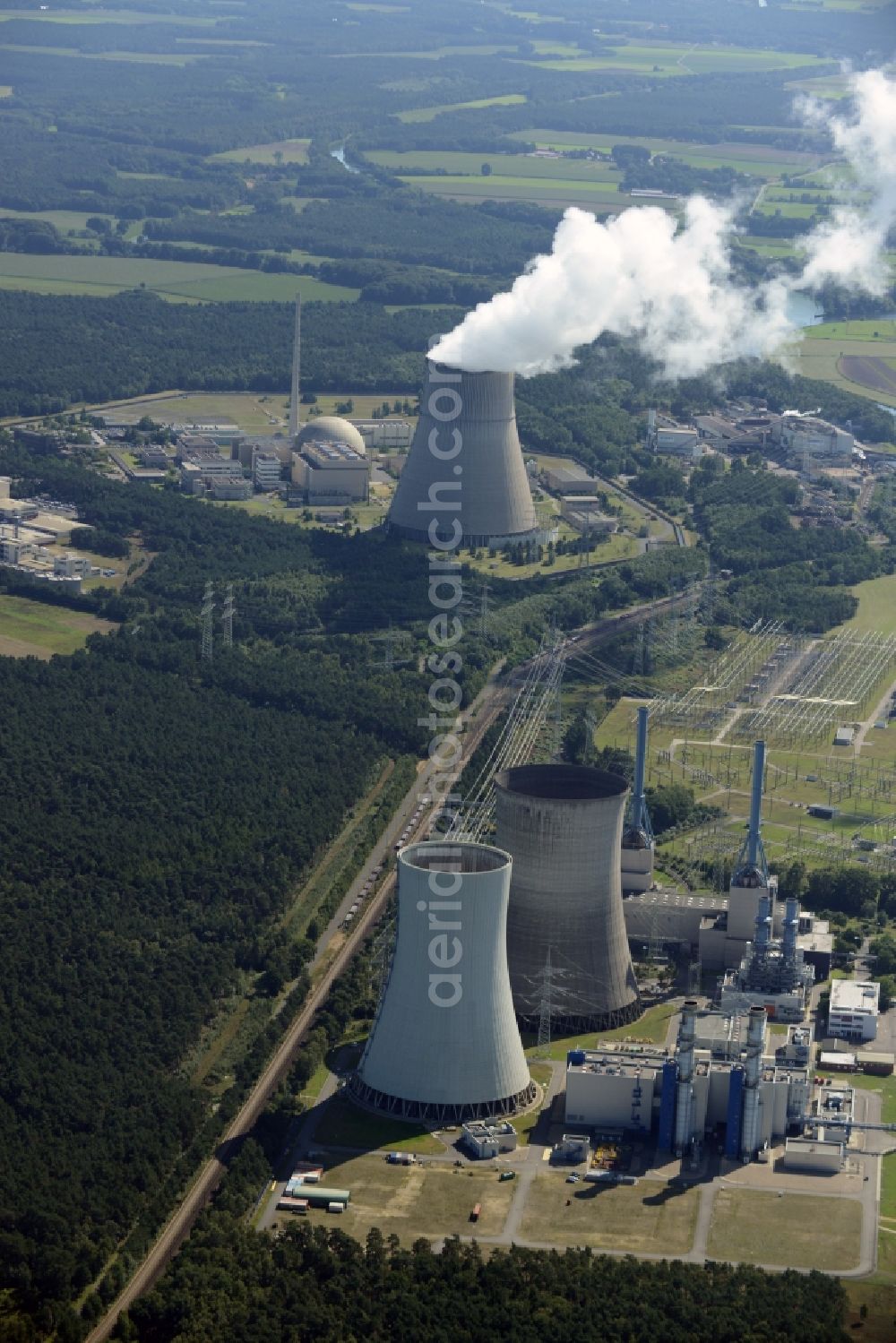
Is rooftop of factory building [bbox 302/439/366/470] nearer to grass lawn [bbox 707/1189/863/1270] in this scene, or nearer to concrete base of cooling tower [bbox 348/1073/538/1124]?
concrete base of cooling tower [bbox 348/1073/538/1124]

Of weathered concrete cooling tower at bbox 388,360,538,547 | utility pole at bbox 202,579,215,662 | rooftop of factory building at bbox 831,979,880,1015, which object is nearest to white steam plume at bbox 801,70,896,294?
weathered concrete cooling tower at bbox 388,360,538,547

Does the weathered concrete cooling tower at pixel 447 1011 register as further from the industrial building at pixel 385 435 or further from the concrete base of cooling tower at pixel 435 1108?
the industrial building at pixel 385 435

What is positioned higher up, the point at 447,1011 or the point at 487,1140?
the point at 447,1011

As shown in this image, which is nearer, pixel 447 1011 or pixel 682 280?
pixel 447 1011

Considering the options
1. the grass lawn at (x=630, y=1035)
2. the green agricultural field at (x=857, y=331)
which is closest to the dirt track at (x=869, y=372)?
the green agricultural field at (x=857, y=331)

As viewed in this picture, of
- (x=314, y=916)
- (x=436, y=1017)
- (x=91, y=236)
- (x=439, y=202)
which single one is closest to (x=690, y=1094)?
(x=436, y=1017)

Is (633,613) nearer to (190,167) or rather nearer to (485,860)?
(485,860)

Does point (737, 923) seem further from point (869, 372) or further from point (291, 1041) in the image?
point (869, 372)

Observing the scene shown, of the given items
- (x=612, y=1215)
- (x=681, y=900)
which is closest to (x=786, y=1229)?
(x=612, y=1215)
